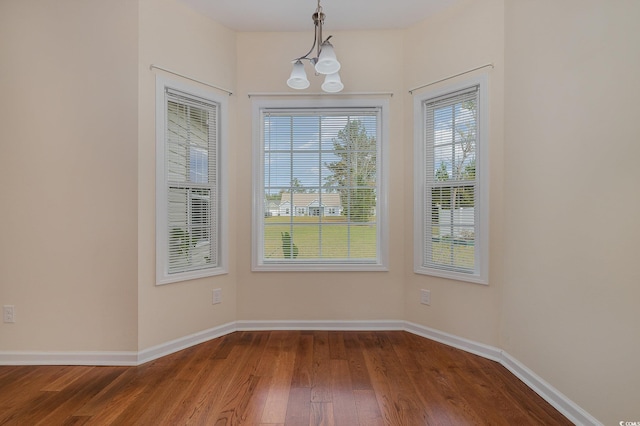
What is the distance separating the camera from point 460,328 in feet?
8.66

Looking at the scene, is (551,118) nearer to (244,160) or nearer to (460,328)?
(460,328)

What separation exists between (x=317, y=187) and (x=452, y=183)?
1.32 metres

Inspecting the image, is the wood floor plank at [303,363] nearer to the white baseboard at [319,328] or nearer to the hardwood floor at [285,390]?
the hardwood floor at [285,390]


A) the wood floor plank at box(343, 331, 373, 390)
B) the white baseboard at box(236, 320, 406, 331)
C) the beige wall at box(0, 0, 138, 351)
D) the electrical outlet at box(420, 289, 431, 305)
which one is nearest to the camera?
the wood floor plank at box(343, 331, 373, 390)

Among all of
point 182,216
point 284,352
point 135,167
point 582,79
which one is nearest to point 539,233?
point 582,79

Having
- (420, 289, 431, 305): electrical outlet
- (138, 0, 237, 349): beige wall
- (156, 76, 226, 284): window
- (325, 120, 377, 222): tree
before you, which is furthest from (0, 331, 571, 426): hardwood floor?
(325, 120, 377, 222): tree

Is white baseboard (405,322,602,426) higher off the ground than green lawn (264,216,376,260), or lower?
lower

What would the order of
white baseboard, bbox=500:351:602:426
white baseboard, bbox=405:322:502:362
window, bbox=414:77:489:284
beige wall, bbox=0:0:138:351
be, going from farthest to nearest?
window, bbox=414:77:489:284 → white baseboard, bbox=405:322:502:362 → beige wall, bbox=0:0:138:351 → white baseboard, bbox=500:351:602:426

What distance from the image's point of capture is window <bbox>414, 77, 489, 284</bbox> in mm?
2533

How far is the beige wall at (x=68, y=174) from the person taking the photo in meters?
2.32

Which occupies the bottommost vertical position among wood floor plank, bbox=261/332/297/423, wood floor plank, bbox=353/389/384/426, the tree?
wood floor plank, bbox=261/332/297/423

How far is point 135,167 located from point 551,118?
3.06 meters

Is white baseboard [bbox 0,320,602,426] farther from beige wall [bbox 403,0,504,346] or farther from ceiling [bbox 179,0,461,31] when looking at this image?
ceiling [bbox 179,0,461,31]

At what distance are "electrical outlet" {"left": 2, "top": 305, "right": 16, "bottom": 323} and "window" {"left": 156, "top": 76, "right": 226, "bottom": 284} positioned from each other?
1107 mm
